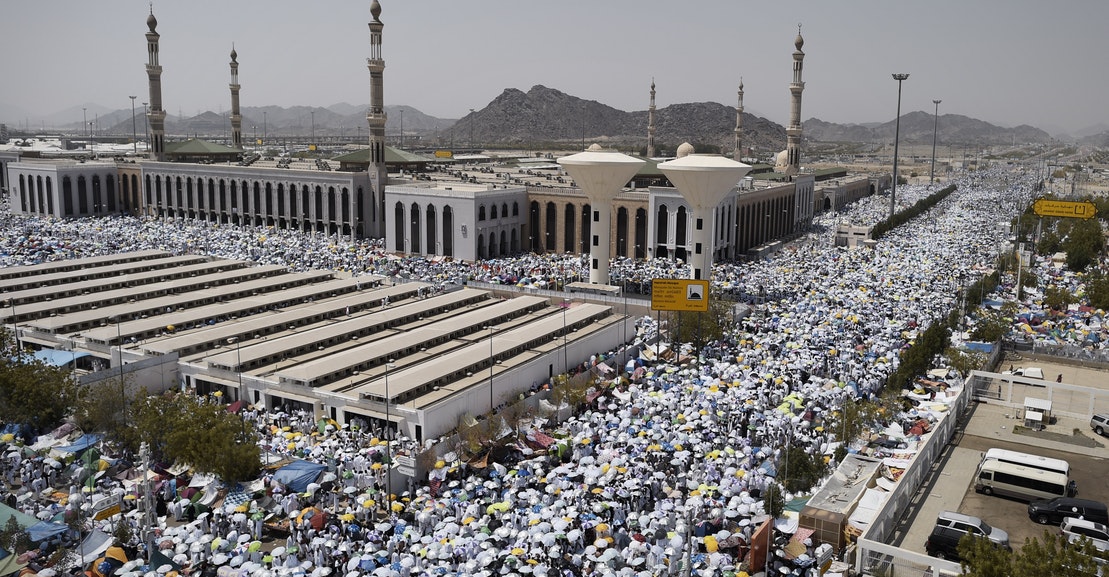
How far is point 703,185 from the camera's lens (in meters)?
40.3

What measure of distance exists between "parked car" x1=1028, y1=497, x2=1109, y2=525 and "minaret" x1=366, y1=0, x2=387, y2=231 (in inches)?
1925

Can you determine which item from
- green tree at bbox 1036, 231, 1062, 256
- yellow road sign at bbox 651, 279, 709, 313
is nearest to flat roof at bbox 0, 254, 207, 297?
yellow road sign at bbox 651, 279, 709, 313

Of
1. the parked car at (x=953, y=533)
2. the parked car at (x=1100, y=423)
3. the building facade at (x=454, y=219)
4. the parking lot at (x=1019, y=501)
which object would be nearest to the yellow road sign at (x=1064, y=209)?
the building facade at (x=454, y=219)

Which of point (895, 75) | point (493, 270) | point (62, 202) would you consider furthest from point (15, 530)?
point (895, 75)

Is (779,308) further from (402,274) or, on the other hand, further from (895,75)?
(895,75)

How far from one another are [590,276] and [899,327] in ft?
50.9

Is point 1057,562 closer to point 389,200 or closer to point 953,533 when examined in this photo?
point 953,533

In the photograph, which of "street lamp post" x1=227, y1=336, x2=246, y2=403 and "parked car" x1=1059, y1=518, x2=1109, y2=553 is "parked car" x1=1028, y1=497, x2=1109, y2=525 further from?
"street lamp post" x1=227, y1=336, x2=246, y2=403

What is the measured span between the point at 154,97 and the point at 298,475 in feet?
200

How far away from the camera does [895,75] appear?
7306 cm

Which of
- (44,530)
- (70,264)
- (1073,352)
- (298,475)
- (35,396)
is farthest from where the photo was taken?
(70,264)

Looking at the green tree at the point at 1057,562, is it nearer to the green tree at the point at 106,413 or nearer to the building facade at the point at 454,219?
the green tree at the point at 106,413

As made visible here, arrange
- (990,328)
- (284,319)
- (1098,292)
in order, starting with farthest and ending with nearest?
1. (1098,292)
2. (284,319)
3. (990,328)

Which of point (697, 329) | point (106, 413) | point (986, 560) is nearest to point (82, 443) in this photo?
point (106, 413)
